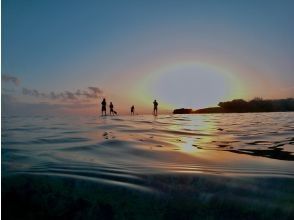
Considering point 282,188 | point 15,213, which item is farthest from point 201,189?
point 15,213

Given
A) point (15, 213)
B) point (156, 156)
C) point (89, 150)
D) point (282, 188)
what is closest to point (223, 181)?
point (282, 188)

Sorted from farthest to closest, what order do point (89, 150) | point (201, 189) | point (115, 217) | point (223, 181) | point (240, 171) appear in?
point (89, 150) < point (240, 171) < point (223, 181) < point (201, 189) < point (115, 217)

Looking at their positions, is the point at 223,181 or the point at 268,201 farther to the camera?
the point at 223,181

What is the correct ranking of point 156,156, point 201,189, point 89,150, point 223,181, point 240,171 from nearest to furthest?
1. point 201,189
2. point 223,181
3. point 240,171
4. point 156,156
5. point 89,150

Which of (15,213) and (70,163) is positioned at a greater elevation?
(70,163)

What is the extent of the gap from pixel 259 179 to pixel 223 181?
0.59 metres

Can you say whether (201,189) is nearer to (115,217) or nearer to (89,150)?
(115,217)

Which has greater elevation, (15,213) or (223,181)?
(223,181)

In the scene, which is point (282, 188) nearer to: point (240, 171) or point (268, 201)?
point (268, 201)

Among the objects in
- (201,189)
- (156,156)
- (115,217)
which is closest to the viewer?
(115,217)

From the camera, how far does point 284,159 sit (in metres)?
6.60

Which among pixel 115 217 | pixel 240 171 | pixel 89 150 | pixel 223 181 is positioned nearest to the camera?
pixel 115 217

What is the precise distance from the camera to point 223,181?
4.42 m

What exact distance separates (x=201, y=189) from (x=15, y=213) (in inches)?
95.0
